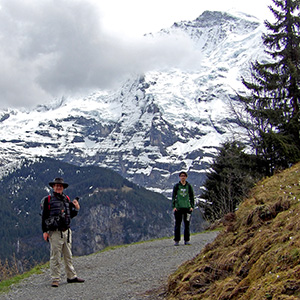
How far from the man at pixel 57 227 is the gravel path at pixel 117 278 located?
0.38 meters

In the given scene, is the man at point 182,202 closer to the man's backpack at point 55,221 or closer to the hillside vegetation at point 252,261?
the hillside vegetation at point 252,261

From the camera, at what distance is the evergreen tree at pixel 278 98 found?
20609 mm

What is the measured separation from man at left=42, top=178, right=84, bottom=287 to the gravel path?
38 cm

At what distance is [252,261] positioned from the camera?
6180 millimetres

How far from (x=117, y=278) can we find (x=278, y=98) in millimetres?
16191

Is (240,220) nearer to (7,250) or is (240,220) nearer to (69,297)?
(69,297)

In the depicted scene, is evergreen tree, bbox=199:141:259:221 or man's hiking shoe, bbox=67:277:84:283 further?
evergreen tree, bbox=199:141:259:221

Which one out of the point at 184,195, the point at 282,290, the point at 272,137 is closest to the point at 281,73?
the point at 272,137

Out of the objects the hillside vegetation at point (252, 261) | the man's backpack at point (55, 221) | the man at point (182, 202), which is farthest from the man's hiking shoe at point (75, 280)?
the man at point (182, 202)

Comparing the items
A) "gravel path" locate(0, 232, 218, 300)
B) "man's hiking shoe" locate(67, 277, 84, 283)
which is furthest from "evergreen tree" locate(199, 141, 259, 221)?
"man's hiking shoe" locate(67, 277, 84, 283)

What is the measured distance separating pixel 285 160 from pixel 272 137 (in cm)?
174

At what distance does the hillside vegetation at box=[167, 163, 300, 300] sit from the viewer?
197 inches

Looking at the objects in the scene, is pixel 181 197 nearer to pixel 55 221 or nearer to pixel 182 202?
pixel 182 202

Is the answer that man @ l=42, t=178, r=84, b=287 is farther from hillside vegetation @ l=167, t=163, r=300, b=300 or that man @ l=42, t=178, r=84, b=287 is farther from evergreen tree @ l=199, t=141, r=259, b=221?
evergreen tree @ l=199, t=141, r=259, b=221
